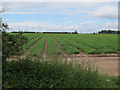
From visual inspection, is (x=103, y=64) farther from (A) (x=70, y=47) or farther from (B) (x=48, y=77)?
(A) (x=70, y=47)

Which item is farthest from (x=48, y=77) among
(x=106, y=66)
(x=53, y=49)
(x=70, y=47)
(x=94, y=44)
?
(x=94, y=44)

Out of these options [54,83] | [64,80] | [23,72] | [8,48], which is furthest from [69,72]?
[8,48]

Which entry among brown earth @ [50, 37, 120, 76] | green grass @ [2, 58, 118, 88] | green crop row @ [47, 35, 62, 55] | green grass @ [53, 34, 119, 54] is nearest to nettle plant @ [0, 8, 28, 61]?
green grass @ [2, 58, 118, 88]

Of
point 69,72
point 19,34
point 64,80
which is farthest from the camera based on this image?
point 19,34

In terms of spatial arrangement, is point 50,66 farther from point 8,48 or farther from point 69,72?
point 8,48

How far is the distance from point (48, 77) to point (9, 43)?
1.77m

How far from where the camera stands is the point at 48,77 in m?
5.63

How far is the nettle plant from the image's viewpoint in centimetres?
568

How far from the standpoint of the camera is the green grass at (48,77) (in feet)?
17.0

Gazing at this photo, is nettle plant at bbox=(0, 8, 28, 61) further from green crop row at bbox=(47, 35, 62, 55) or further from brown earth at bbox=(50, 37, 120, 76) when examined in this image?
brown earth at bbox=(50, 37, 120, 76)

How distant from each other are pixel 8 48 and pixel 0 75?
0.90 metres

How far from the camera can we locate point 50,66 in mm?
6121

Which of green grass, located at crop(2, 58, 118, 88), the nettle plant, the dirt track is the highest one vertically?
the nettle plant

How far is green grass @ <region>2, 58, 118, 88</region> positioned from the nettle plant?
37 centimetres
